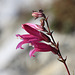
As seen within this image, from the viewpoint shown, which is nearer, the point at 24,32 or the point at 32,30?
the point at 32,30

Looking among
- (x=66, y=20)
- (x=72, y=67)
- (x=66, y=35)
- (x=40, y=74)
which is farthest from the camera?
(x=66, y=20)

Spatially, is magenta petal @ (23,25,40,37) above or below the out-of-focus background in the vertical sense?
above

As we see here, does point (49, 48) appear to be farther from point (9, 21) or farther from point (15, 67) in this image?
point (9, 21)

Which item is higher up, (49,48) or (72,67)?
(49,48)

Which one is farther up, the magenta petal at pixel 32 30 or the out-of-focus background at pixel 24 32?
the magenta petal at pixel 32 30

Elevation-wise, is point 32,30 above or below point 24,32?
above

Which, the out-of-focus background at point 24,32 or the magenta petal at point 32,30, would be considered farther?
the out-of-focus background at point 24,32

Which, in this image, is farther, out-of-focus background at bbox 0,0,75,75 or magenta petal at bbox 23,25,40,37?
out-of-focus background at bbox 0,0,75,75

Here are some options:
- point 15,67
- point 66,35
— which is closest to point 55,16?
point 66,35
